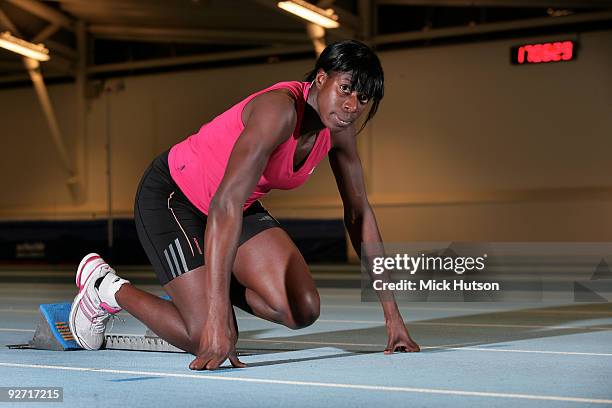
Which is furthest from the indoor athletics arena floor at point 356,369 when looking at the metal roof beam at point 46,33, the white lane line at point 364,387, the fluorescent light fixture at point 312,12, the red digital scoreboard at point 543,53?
the metal roof beam at point 46,33

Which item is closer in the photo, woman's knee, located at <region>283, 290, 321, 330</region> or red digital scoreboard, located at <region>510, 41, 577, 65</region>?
woman's knee, located at <region>283, 290, 321, 330</region>

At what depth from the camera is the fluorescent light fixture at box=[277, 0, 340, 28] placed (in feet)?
47.4

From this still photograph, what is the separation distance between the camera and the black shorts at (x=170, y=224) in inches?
139

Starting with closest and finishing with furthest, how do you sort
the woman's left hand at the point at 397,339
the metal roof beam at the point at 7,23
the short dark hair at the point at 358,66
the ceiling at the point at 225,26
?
the short dark hair at the point at 358,66 < the woman's left hand at the point at 397,339 < the ceiling at the point at 225,26 < the metal roof beam at the point at 7,23

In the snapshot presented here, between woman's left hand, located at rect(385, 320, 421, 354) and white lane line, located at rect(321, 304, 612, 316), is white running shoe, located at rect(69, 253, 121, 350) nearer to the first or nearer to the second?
woman's left hand, located at rect(385, 320, 421, 354)

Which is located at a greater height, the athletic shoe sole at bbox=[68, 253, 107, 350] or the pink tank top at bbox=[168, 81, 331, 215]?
the pink tank top at bbox=[168, 81, 331, 215]

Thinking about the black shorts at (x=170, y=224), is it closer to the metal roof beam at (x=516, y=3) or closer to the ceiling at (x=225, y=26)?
the ceiling at (x=225, y=26)

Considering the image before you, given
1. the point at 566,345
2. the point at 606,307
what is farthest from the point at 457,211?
the point at 566,345

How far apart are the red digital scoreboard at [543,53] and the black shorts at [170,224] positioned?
12.6 m

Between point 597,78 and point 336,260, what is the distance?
530 cm

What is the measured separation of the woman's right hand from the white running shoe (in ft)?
2.84

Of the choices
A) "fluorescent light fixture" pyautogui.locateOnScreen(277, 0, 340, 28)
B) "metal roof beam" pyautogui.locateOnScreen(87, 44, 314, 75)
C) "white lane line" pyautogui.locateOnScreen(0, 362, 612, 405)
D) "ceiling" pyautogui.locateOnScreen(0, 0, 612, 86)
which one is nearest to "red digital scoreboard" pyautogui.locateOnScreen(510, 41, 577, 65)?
"ceiling" pyautogui.locateOnScreen(0, 0, 612, 86)

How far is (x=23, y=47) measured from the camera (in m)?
16.8

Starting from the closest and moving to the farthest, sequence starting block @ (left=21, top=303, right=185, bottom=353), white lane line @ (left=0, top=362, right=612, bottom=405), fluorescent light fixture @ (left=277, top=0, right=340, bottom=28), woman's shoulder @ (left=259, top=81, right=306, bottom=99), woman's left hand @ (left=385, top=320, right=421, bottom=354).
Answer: white lane line @ (left=0, top=362, right=612, bottom=405) → woman's shoulder @ (left=259, top=81, right=306, bottom=99) → woman's left hand @ (left=385, top=320, right=421, bottom=354) → starting block @ (left=21, top=303, right=185, bottom=353) → fluorescent light fixture @ (left=277, top=0, right=340, bottom=28)
